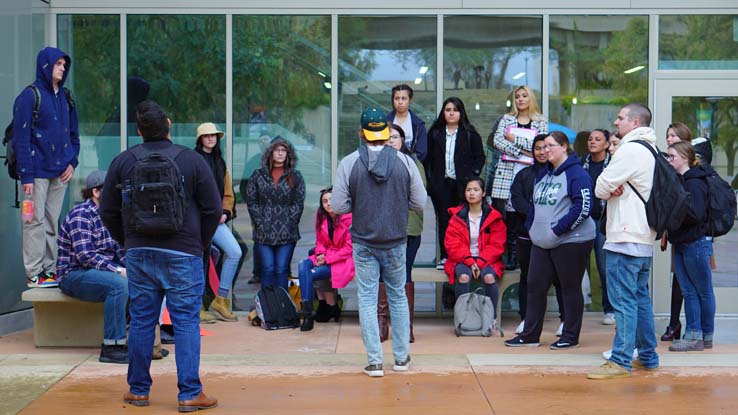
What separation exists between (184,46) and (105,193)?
14.6 ft

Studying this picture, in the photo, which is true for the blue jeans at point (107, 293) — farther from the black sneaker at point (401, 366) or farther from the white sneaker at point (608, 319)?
the white sneaker at point (608, 319)

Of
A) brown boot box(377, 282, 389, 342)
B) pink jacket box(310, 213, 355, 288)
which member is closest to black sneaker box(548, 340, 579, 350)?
brown boot box(377, 282, 389, 342)

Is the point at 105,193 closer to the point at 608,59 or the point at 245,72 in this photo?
the point at 245,72

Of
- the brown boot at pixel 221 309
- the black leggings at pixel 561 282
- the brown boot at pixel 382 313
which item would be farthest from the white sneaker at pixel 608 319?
the brown boot at pixel 221 309

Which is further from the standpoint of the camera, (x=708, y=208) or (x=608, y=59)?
(x=608, y=59)

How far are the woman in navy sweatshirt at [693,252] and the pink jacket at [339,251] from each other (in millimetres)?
2968

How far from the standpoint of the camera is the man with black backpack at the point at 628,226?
7.61 metres

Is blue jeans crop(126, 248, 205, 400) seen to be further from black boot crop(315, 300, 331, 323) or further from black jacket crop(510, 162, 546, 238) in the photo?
black jacket crop(510, 162, 546, 238)

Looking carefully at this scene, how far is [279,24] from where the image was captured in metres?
11.0

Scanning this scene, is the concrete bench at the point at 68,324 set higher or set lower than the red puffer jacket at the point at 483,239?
lower

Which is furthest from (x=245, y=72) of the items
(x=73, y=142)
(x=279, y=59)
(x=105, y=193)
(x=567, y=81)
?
(x=105, y=193)

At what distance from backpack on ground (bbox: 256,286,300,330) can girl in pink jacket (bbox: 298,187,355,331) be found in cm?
12

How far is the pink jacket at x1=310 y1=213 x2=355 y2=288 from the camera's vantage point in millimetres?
9961

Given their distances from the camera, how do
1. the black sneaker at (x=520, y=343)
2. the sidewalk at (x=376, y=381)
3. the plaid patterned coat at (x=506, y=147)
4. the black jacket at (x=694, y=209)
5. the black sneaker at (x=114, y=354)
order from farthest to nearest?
the plaid patterned coat at (x=506, y=147) < the black sneaker at (x=520, y=343) < the black jacket at (x=694, y=209) < the black sneaker at (x=114, y=354) < the sidewalk at (x=376, y=381)
